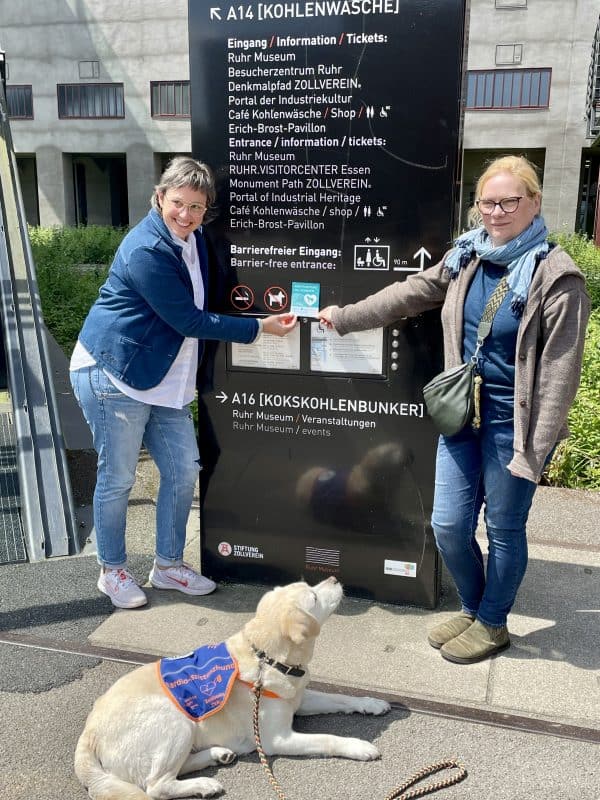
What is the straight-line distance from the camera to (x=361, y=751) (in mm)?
2783

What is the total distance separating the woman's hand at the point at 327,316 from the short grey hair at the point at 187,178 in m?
0.73

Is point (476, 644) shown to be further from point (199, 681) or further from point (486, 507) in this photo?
point (199, 681)

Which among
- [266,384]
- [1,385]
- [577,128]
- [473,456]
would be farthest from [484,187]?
[577,128]

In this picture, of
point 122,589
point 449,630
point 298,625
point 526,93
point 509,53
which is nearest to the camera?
point 298,625

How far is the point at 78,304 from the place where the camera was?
36.0 ft

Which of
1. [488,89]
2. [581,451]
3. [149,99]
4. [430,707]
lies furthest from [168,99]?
[430,707]

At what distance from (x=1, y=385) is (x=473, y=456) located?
5841 millimetres

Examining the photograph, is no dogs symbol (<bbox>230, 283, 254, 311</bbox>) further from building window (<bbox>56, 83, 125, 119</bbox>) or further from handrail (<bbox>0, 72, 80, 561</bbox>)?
building window (<bbox>56, 83, 125, 119</bbox>)

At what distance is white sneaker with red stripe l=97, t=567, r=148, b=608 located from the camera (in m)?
3.89

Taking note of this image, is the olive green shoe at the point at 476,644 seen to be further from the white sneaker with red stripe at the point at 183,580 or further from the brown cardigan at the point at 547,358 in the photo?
the white sneaker with red stripe at the point at 183,580

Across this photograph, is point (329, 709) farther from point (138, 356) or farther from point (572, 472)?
point (572, 472)

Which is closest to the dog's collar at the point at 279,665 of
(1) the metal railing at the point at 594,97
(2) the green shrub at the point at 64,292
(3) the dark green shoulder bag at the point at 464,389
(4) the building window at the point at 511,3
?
(3) the dark green shoulder bag at the point at 464,389

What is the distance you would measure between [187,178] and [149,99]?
3111 centimetres

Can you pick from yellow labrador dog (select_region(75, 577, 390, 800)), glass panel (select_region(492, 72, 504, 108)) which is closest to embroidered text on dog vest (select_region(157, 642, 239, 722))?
yellow labrador dog (select_region(75, 577, 390, 800))
